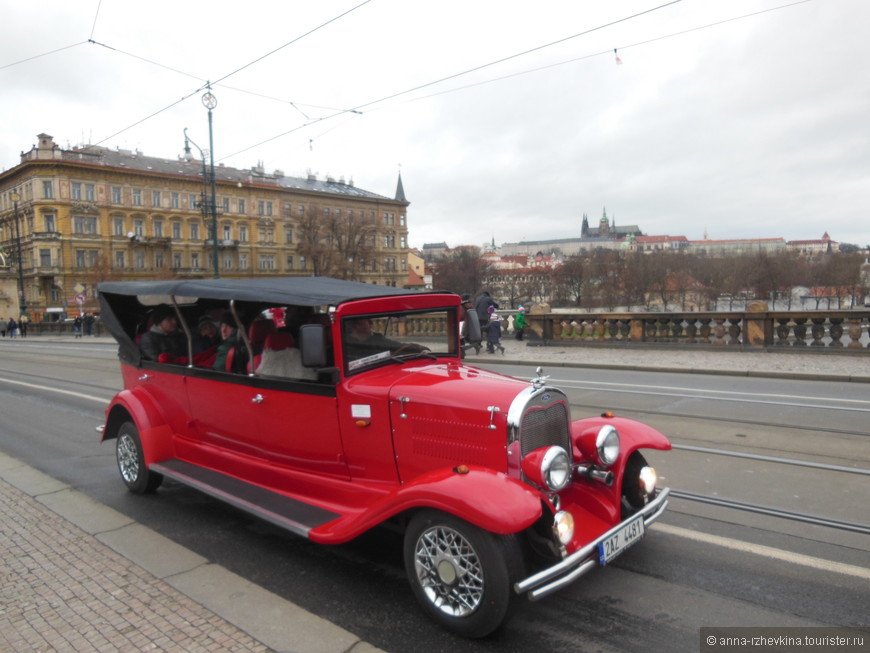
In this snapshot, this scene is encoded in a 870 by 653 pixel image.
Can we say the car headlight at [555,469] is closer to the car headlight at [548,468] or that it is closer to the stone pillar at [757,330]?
the car headlight at [548,468]

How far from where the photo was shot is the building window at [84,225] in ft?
214

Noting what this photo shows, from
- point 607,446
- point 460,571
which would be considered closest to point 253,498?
point 460,571

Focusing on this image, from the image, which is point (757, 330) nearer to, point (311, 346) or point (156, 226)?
point (311, 346)

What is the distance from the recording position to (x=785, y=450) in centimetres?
664

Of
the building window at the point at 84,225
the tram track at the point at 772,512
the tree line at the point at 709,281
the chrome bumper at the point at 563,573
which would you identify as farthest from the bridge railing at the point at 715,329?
the building window at the point at 84,225

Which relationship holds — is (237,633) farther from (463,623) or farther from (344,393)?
(344,393)

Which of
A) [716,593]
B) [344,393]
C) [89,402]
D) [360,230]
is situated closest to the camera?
[716,593]

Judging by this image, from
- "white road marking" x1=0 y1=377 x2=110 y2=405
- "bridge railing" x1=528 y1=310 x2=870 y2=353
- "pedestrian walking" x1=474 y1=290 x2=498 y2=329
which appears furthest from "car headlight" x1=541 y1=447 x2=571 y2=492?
"pedestrian walking" x1=474 y1=290 x2=498 y2=329

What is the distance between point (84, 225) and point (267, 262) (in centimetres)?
2106

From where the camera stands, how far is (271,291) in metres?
4.61

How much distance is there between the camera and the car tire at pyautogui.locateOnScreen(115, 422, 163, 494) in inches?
224

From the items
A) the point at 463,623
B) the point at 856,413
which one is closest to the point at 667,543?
the point at 463,623

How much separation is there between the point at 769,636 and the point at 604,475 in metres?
1.19

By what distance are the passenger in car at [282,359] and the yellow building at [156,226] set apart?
2193 inches
